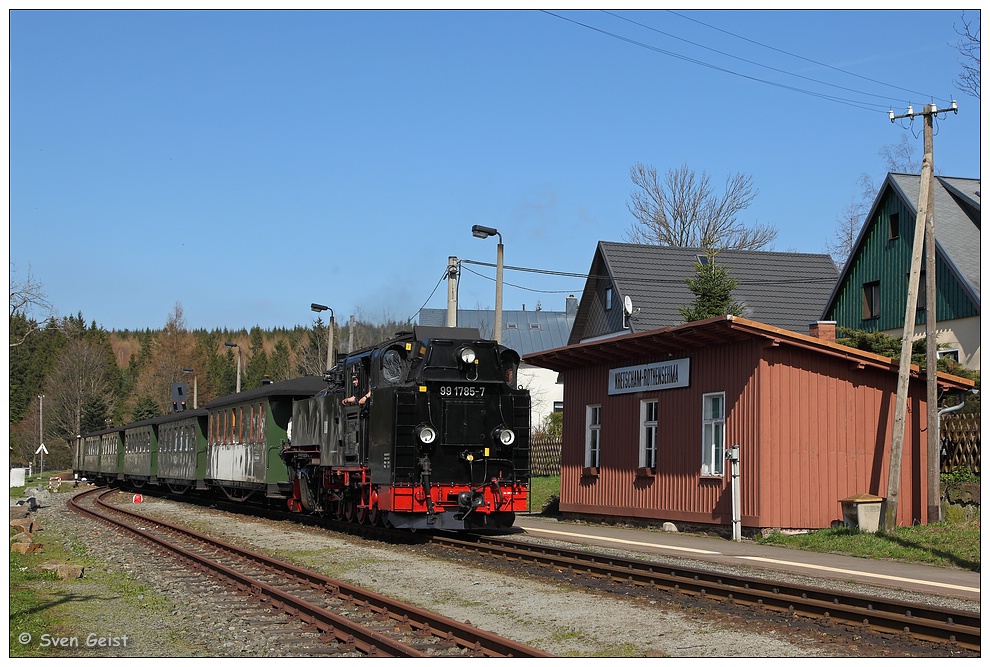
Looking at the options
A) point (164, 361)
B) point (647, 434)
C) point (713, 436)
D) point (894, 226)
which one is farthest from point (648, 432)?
point (164, 361)

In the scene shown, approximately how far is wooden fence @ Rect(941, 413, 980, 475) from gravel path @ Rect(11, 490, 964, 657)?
9966 mm

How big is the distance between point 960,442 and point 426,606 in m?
12.7

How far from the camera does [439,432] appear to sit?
16.9 metres

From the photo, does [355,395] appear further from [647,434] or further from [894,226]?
[894,226]

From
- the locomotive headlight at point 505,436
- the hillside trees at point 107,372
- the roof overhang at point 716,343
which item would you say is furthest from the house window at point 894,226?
the hillside trees at point 107,372

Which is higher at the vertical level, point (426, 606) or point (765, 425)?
point (765, 425)

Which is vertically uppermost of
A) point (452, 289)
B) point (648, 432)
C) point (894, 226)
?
point (894, 226)

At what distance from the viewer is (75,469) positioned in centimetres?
6450

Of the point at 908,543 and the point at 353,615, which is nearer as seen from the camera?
the point at 353,615

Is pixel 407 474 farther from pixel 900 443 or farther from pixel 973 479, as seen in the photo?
pixel 973 479

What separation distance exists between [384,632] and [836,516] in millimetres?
11512

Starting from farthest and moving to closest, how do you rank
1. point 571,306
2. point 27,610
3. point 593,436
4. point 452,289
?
point 571,306, point 452,289, point 593,436, point 27,610

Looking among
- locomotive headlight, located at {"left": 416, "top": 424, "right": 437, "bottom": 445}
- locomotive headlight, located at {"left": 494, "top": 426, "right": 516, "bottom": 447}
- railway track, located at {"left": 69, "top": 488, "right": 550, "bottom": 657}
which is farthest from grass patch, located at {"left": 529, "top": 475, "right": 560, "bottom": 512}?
railway track, located at {"left": 69, "top": 488, "right": 550, "bottom": 657}

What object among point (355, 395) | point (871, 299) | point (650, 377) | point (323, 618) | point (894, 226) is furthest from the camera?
point (871, 299)
